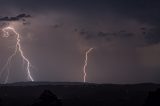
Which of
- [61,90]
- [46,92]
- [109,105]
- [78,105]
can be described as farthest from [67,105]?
[61,90]

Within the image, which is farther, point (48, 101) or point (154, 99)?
point (154, 99)

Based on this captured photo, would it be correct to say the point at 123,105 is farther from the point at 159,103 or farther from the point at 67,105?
the point at 159,103

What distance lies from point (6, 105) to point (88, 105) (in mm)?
19100

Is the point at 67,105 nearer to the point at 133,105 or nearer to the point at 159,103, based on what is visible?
the point at 133,105

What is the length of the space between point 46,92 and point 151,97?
11.2 metres

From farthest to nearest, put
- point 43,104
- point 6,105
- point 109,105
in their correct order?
point 109,105 < point 6,105 < point 43,104

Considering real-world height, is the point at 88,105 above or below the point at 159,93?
below

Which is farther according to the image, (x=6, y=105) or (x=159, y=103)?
(x=6, y=105)

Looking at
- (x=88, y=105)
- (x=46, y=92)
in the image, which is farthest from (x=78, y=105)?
(x=46, y=92)

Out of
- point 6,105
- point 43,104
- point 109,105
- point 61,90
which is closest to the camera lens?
A: point 43,104

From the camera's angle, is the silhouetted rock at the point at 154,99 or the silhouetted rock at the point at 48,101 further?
the silhouetted rock at the point at 154,99

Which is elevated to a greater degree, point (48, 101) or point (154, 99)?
point (154, 99)

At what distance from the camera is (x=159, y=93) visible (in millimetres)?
44969

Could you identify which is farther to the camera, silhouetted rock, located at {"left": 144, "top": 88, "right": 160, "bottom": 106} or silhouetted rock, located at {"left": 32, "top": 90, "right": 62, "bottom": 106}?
silhouetted rock, located at {"left": 144, "top": 88, "right": 160, "bottom": 106}
